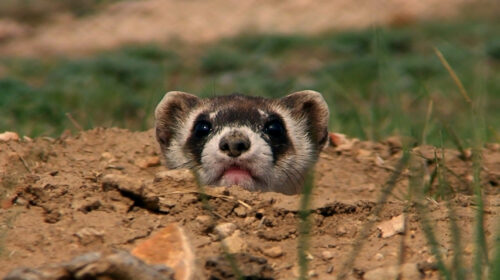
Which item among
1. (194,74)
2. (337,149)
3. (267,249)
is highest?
(267,249)

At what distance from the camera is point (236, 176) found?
18.3ft

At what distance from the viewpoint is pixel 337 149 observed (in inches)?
274

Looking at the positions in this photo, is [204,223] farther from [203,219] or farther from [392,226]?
[392,226]

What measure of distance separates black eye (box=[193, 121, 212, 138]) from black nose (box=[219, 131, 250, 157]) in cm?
53

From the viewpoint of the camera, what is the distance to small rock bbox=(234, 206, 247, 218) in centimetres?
452

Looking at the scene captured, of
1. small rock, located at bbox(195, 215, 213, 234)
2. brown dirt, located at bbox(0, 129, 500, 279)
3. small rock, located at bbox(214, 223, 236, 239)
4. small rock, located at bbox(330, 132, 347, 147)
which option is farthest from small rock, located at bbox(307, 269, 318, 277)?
small rock, located at bbox(330, 132, 347, 147)

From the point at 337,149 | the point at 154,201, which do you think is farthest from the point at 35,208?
the point at 337,149

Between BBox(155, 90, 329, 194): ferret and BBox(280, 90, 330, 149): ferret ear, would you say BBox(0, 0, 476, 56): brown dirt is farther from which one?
BBox(280, 90, 330, 149): ferret ear

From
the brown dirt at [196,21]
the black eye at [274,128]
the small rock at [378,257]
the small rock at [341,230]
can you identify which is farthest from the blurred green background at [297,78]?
the small rock at [378,257]

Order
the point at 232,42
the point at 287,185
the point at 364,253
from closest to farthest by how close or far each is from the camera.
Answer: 1. the point at 364,253
2. the point at 287,185
3. the point at 232,42

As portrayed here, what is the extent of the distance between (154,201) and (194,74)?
910 cm

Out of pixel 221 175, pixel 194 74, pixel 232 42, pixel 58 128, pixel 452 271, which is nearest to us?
pixel 452 271

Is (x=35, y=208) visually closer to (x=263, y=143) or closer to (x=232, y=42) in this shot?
(x=263, y=143)

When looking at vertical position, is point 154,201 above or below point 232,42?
above
